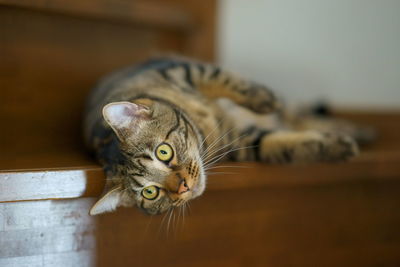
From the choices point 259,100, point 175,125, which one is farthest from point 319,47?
point 175,125

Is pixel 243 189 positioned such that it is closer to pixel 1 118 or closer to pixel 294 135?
pixel 294 135

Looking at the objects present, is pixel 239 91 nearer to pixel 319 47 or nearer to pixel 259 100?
pixel 259 100

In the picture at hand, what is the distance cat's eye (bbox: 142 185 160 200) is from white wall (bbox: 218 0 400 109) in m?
1.06

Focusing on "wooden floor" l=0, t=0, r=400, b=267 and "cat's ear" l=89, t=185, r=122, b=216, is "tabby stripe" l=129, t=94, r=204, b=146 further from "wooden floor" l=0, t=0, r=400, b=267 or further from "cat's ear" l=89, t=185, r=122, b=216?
"cat's ear" l=89, t=185, r=122, b=216

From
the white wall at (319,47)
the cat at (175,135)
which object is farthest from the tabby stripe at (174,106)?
the white wall at (319,47)

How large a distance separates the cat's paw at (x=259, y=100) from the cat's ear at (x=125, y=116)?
42cm

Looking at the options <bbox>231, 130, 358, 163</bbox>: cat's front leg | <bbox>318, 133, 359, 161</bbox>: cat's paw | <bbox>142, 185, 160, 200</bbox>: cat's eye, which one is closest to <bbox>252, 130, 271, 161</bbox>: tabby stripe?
<bbox>231, 130, 358, 163</bbox>: cat's front leg

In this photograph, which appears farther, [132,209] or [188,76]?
[188,76]

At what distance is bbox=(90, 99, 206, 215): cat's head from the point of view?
98 cm

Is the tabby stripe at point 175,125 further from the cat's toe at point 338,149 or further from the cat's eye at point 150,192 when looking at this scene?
the cat's toe at point 338,149

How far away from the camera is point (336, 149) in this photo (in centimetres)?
125

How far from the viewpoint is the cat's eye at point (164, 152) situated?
0.99 m

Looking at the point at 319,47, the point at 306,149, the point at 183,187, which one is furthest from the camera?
the point at 319,47

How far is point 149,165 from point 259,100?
0.50 m
